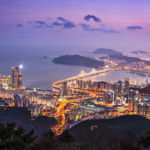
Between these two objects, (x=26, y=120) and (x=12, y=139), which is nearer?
(x=12, y=139)

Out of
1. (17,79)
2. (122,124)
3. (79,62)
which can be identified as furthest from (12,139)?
(79,62)

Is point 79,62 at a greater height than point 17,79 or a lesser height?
greater

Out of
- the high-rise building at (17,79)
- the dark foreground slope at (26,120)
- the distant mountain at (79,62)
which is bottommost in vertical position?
the dark foreground slope at (26,120)

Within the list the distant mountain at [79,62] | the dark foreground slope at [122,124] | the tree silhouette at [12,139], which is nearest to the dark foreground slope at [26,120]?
the dark foreground slope at [122,124]

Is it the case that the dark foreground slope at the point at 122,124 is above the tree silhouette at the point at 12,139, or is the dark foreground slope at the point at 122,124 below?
below

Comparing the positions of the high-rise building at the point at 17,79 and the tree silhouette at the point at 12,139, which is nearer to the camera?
the tree silhouette at the point at 12,139

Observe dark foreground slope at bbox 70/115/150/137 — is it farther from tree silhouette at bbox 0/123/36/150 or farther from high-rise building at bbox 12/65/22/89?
high-rise building at bbox 12/65/22/89

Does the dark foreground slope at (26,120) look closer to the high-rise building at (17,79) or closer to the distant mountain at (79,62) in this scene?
the high-rise building at (17,79)

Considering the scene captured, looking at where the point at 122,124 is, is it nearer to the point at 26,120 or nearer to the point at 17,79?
the point at 26,120

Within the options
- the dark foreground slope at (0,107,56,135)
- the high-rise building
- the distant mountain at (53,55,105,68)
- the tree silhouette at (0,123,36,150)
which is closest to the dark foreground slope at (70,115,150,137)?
the dark foreground slope at (0,107,56,135)

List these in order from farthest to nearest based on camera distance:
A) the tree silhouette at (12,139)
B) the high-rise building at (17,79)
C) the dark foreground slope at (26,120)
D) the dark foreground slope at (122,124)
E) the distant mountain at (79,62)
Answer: the distant mountain at (79,62) → the high-rise building at (17,79) → the dark foreground slope at (26,120) → the dark foreground slope at (122,124) → the tree silhouette at (12,139)

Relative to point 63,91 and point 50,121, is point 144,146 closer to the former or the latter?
point 50,121
